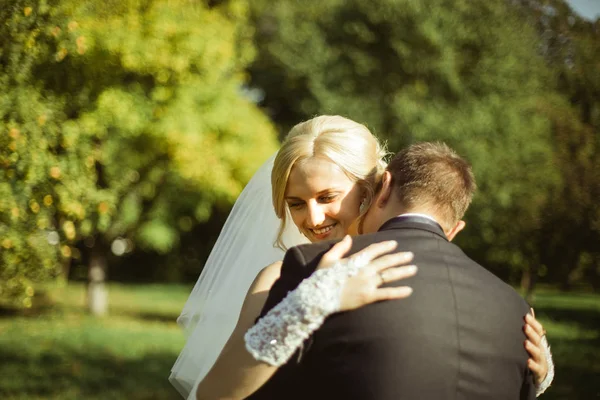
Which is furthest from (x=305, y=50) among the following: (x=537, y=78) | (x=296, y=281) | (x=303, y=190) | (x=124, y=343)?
(x=296, y=281)

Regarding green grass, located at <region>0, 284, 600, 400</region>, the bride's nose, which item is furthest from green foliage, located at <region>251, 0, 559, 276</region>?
the bride's nose

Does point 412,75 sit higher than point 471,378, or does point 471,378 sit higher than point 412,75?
point 471,378

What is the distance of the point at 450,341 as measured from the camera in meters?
1.84

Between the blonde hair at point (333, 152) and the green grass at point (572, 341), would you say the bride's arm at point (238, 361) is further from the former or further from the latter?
the green grass at point (572, 341)

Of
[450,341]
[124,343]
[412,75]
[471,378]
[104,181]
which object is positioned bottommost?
[124,343]

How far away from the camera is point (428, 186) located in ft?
7.03

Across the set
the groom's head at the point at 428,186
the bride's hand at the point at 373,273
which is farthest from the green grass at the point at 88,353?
the bride's hand at the point at 373,273

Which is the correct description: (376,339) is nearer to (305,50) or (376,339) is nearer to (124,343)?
(124,343)

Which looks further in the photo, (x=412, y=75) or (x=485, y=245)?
(x=412, y=75)

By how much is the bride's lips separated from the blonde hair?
18cm

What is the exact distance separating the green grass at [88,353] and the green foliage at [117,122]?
6.53 ft

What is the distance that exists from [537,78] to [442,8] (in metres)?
3.54

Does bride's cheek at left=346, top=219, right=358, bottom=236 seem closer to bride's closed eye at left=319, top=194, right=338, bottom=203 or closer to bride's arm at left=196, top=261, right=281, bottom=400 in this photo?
bride's closed eye at left=319, top=194, right=338, bottom=203

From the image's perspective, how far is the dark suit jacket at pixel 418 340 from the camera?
180 centimetres
